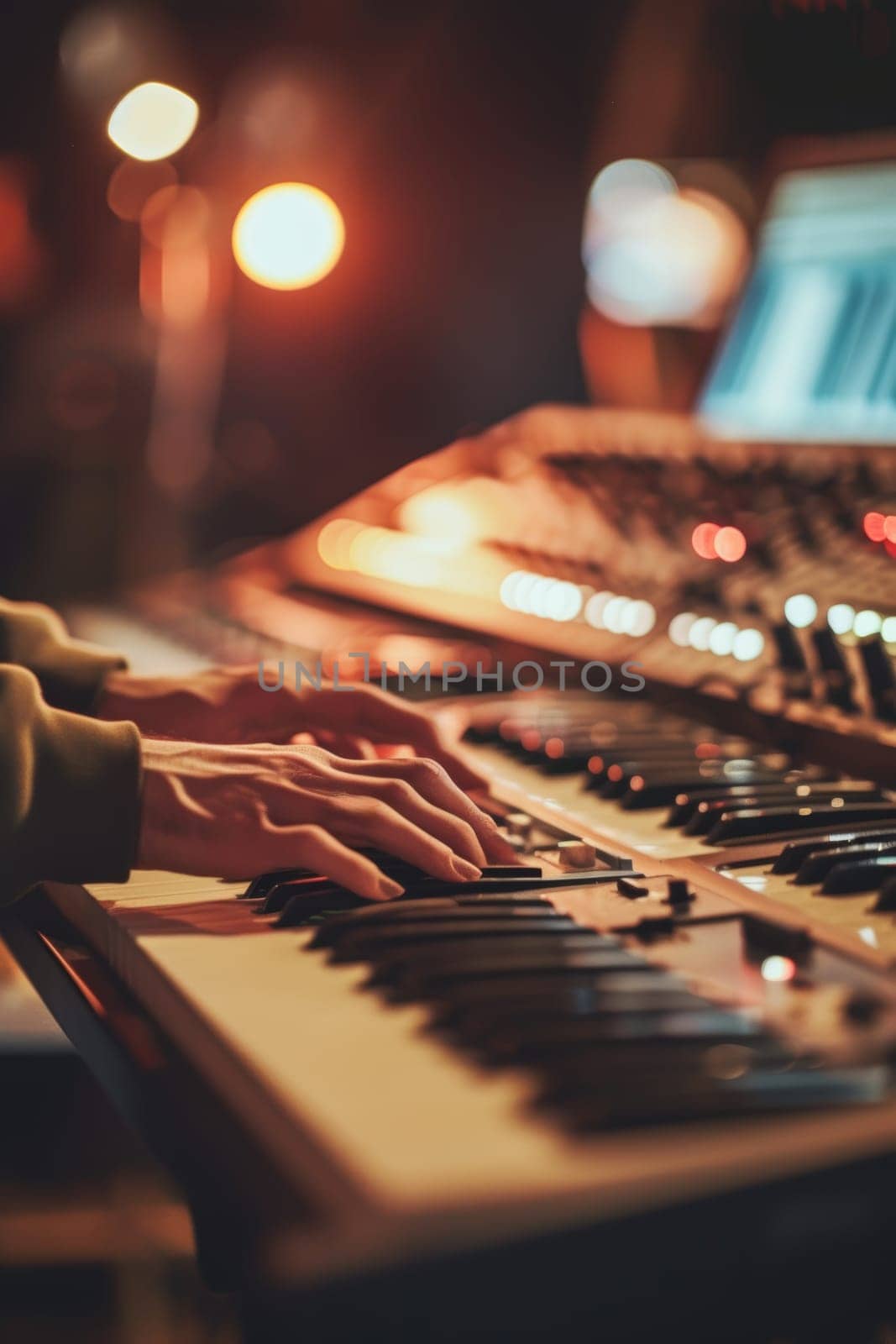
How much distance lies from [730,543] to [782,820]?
517 mm

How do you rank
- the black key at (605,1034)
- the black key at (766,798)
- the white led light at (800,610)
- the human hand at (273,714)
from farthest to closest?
the white led light at (800,610) < the human hand at (273,714) < the black key at (766,798) < the black key at (605,1034)

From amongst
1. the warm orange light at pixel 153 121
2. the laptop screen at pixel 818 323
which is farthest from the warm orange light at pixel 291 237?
the laptop screen at pixel 818 323

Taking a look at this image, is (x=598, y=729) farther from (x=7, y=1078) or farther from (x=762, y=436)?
(x=7, y=1078)

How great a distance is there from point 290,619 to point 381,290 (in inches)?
21.9

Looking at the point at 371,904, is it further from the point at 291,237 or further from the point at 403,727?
the point at 291,237

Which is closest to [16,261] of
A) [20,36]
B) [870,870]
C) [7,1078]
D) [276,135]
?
[20,36]

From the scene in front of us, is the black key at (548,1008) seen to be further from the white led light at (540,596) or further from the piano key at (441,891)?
the white led light at (540,596)

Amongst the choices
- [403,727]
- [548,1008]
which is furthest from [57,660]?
[548,1008]

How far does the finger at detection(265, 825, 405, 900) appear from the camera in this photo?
0.85 m

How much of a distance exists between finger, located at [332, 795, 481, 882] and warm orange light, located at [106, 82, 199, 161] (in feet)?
7.29

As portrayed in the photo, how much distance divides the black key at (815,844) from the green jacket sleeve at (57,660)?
77 centimetres

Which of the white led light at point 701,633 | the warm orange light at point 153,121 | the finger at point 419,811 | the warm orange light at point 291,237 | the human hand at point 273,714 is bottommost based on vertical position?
the finger at point 419,811

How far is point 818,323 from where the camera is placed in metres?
1.64

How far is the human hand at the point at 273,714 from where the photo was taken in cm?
118
